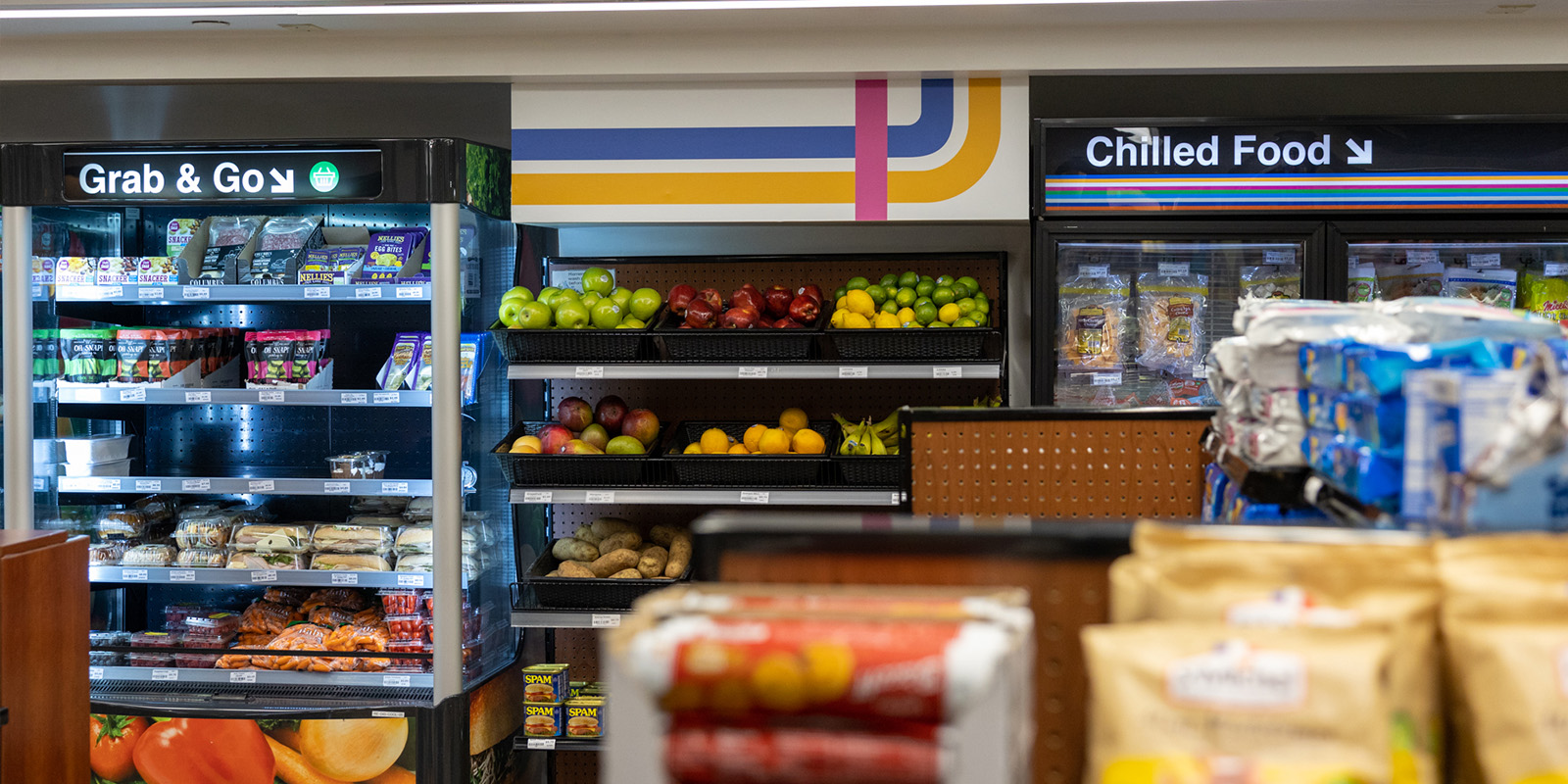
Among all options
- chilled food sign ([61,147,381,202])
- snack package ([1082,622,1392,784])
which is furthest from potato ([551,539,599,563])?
snack package ([1082,622,1392,784])

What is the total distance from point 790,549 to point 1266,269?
118 inches

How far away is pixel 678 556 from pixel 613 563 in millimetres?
229

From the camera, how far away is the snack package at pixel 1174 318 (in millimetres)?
3838

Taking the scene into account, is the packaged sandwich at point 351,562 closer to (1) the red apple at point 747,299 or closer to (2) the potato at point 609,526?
(2) the potato at point 609,526

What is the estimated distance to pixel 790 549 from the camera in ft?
4.58

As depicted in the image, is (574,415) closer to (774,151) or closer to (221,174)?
(774,151)

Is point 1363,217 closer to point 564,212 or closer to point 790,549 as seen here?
point 564,212

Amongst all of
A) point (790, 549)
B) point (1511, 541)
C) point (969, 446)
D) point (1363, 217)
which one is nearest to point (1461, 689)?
point (1511, 541)

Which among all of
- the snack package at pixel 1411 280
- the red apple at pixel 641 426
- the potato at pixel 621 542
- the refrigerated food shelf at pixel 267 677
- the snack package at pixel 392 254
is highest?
the snack package at pixel 392 254

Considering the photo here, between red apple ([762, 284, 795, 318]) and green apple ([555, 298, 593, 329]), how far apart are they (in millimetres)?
621

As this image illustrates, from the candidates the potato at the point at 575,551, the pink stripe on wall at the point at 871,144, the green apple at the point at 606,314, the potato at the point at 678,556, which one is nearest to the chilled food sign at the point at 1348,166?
the pink stripe on wall at the point at 871,144

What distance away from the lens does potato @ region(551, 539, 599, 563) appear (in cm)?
386

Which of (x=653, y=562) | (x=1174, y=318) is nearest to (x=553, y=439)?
(x=653, y=562)

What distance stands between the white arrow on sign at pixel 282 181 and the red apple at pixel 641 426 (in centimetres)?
131
